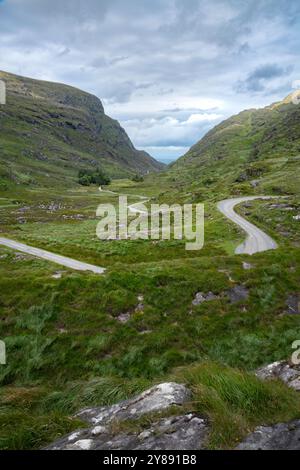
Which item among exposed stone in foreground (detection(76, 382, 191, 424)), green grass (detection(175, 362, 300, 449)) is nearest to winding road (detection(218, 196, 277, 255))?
exposed stone in foreground (detection(76, 382, 191, 424))

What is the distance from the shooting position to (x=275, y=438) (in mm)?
7227

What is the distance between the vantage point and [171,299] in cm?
3017

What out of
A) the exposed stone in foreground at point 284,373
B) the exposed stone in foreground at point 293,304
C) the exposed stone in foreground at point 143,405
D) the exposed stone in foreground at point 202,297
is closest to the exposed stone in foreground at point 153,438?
the exposed stone in foreground at point 143,405

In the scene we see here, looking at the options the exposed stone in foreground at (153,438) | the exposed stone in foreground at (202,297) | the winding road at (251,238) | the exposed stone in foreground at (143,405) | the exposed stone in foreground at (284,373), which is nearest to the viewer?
the exposed stone in foreground at (153,438)

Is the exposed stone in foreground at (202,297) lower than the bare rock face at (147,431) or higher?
lower

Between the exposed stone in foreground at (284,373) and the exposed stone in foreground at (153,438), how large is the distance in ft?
14.3

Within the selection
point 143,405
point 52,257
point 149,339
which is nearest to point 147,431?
point 143,405

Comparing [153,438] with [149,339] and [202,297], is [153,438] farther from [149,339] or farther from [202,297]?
[202,297]

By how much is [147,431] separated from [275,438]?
9.69 feet

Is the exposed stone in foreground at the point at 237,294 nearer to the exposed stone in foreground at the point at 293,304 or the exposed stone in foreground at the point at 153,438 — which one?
the exposed stone in foreground at the point at 293,304

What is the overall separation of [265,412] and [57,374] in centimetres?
1743

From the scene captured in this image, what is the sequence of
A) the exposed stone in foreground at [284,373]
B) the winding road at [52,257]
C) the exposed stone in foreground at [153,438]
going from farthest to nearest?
the winding road at [52,257] → the exposed stone in foreground at [284,373] → the exposed stone in foreground at [153,438]

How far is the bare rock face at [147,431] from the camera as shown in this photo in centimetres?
762
